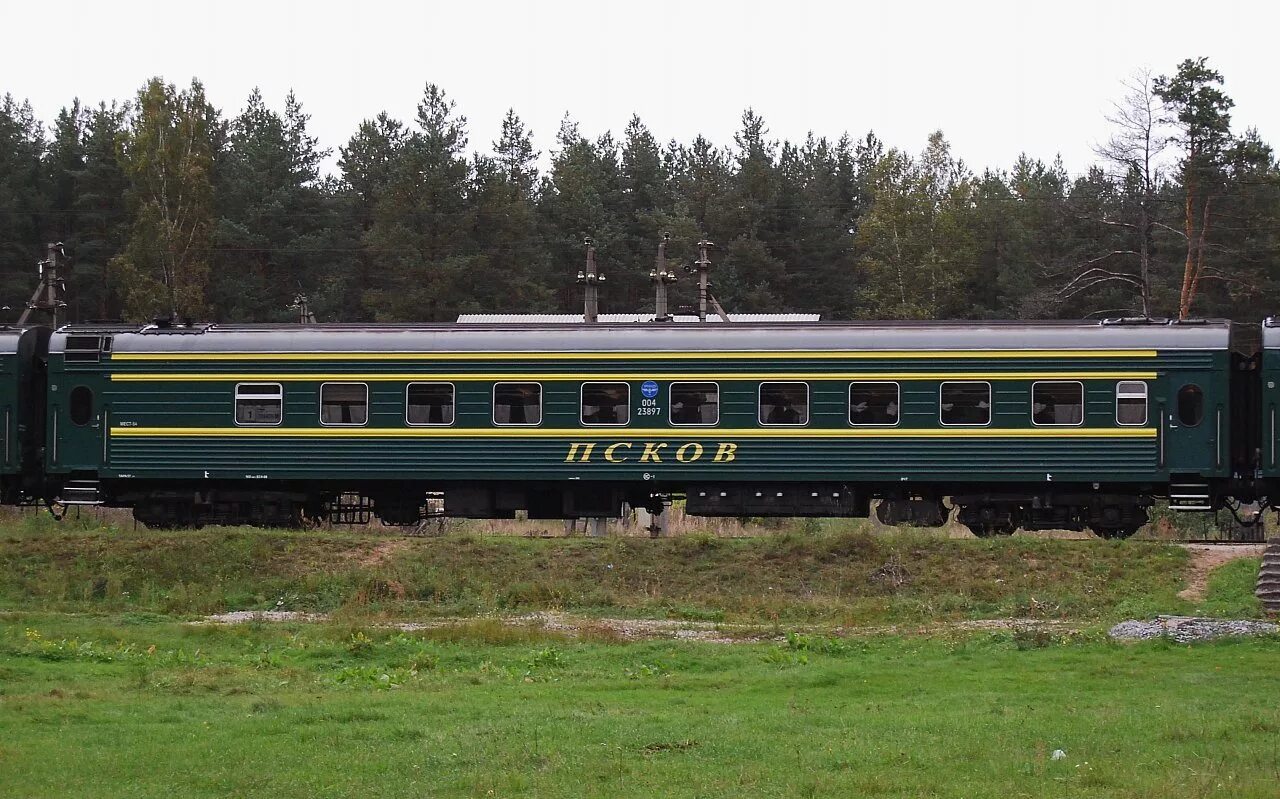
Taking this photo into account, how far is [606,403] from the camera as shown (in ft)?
86.4

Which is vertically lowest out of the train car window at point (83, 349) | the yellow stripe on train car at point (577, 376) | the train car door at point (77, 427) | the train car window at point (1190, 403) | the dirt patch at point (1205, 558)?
the dirt patch at point (1205, 558)

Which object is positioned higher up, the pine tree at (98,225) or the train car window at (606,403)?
the pine tree at (98,225)

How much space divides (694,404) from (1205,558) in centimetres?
854

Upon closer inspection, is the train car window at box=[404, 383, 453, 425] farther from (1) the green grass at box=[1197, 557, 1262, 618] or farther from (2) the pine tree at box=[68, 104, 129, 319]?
(2) the pine tree at box=[68, 104, 129, 319]

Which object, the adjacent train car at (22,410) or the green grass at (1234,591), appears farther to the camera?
the adjacent train car at (22,410)

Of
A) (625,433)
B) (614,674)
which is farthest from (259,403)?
(614,674)

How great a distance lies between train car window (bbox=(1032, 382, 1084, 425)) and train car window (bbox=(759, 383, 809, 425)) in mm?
3816

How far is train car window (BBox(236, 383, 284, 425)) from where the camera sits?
27.2 meters

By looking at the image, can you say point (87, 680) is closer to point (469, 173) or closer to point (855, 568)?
point (855, 568)

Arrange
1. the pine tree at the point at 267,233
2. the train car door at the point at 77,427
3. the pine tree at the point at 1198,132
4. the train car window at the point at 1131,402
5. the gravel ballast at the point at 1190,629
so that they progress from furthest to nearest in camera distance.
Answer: the pine tree at the point at 267,233, the pine tree at the point at 1198,132, the train car door at the point at 77,427, the train car window at the point at 1131,402, the gravel ballast at the point at 1190,629

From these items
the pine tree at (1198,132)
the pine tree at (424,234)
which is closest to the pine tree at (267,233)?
the pine tree at (424,234)

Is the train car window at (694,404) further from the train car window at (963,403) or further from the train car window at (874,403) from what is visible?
the train car window at (963,403)

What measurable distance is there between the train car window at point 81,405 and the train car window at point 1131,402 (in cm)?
1808

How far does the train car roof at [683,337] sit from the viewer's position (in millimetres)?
25469
